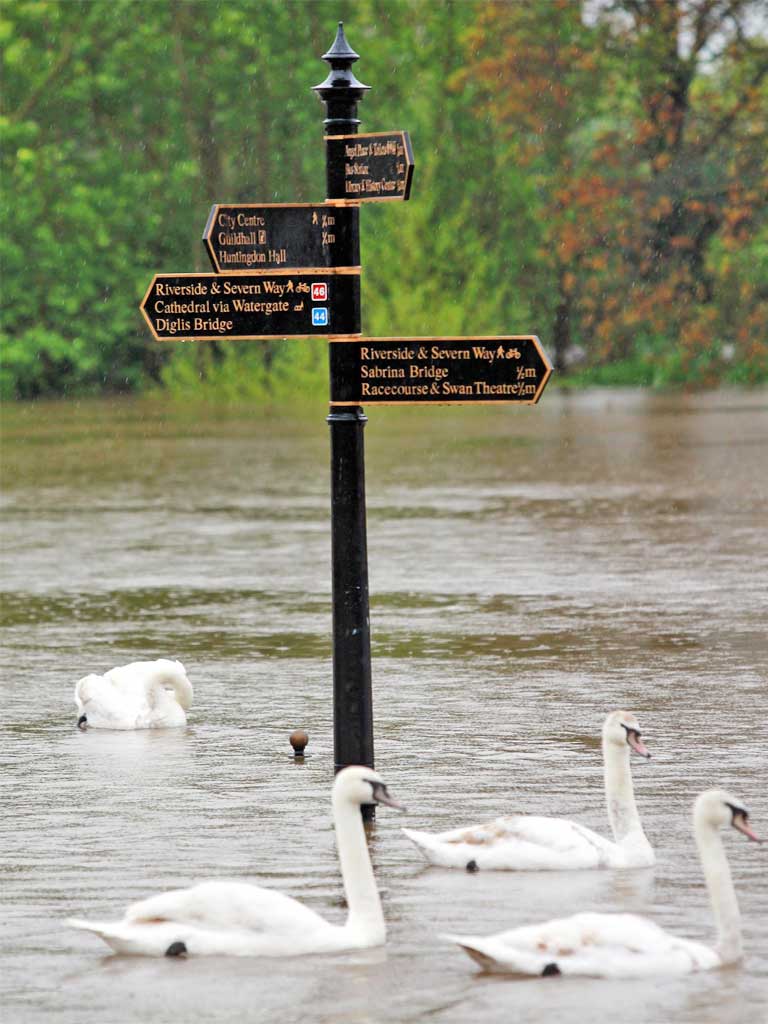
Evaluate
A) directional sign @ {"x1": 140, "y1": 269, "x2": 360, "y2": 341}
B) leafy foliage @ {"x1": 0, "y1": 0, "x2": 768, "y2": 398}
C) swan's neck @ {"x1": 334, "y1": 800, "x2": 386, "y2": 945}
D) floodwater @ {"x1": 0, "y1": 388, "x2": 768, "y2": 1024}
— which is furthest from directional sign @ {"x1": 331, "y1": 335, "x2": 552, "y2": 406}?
leafy foliage @ {"x1": 0, "y1": 0, "x2": 768, "y2": 398}

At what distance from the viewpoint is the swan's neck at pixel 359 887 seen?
716cm

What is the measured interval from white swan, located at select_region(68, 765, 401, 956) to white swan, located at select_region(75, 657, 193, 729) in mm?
4453

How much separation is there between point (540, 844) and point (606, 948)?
1375 millimetres

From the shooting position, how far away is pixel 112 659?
46.4 feet

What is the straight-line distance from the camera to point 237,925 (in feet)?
23.4

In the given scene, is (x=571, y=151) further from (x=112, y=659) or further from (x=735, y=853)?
(x=735, y=853)

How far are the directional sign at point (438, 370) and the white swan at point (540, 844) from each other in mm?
1665

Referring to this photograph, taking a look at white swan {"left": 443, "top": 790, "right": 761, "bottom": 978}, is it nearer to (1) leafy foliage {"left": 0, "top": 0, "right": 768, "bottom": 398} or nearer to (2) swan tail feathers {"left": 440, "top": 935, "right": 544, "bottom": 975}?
(2) swan tail feathers {"left": 440, "top": 935, "right": 544, "bottom": 975}

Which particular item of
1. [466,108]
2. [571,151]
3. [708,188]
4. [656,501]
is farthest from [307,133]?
[656,501]

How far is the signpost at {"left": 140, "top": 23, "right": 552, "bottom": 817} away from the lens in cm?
920

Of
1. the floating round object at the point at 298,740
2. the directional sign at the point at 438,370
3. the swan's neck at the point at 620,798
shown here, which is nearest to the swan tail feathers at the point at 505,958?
the swan's neck at the point at 620,798

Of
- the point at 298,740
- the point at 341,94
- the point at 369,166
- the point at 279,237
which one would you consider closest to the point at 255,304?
the point at 279,237

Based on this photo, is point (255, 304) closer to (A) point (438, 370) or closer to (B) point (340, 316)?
(B) point (340, 316)

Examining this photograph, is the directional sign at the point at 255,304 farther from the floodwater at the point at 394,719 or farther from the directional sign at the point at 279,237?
the floodwater at the point at 394,719
